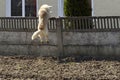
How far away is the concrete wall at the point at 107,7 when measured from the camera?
13664 mm

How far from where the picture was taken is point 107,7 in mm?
13797

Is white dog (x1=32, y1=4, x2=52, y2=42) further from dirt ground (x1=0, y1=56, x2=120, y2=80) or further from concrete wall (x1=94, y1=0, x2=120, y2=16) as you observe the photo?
concrete wall (x1=94, y1=0, x2=120, y2=16)

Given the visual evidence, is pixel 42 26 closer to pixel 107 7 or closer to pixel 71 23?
pixel 71 23

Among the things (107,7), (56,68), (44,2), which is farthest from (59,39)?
(44,2)

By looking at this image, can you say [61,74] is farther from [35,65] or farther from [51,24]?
[51,24]

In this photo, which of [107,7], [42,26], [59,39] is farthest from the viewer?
[107,7]

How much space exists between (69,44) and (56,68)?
1.49 meters

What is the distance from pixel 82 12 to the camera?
12227 mm

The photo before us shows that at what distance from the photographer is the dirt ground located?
8.73 m

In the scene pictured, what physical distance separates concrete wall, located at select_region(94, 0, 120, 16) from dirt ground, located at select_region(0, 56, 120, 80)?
3.84m

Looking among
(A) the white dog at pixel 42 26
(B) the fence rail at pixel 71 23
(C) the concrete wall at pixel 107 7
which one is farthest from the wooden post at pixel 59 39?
(C) the concrete wall at pixel 107 7

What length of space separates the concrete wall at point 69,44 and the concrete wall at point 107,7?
3.24 metres

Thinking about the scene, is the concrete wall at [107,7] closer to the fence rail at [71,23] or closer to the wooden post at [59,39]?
the fence rail at [71,23]

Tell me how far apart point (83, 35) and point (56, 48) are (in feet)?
3.03
